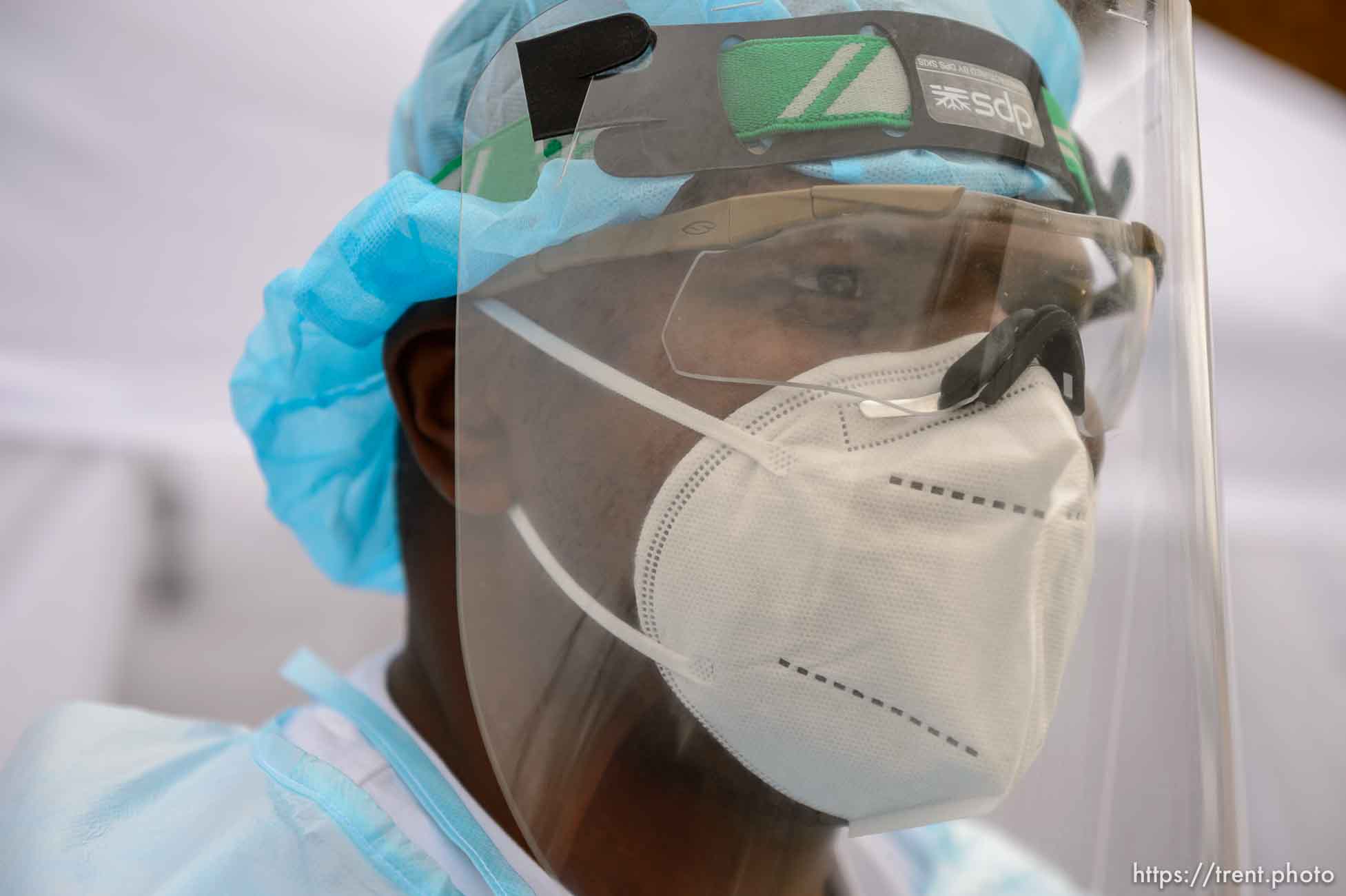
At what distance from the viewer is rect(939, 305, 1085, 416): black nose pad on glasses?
727mm

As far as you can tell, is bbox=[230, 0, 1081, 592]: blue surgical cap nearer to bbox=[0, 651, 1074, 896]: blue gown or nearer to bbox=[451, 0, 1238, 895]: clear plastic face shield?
bbox=[451, 0, 1238, 895]: clear plastic face shield

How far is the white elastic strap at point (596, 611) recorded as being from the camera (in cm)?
77

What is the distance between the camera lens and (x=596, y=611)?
798mm

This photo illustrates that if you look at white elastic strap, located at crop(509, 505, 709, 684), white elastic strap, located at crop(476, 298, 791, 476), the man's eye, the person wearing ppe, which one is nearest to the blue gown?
the person wearing ppe

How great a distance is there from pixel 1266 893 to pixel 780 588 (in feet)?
4.53

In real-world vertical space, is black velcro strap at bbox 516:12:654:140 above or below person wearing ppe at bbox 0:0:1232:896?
above

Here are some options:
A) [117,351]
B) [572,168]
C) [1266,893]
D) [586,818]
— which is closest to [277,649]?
[117,351]

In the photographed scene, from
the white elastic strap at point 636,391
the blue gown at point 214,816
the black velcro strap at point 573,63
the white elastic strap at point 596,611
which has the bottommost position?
the blue gown at point 214,816

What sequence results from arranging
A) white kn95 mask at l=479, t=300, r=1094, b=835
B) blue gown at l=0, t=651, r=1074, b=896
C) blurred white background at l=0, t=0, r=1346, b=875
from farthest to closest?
blurred white background at l=0, t=0, r=1346, b=875 → blue gown at l=0, t=651, r=1074, b=896 → white kn95 mask at l=479, t=300, r=1094, b=835

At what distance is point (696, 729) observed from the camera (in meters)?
0.79

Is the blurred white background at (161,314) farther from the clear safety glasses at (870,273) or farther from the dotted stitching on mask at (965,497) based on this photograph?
the dotted stitching on mask at (965,497)

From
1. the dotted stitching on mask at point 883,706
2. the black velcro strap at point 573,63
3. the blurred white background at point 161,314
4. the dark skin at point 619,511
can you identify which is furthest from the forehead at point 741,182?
the blurred white background at point 161,314

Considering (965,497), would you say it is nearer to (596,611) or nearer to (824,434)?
(824,434)

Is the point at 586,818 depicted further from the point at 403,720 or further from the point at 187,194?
the point at 187,194
